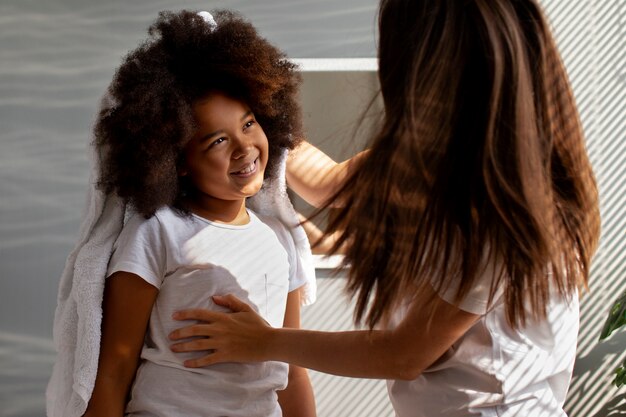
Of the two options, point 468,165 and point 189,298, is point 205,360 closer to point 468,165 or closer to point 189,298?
point 189,298

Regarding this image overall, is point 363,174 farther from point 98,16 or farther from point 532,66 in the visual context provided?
point 98,16

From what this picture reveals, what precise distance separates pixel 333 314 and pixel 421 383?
2.66 ft

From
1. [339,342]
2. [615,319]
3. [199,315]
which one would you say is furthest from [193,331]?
[615,319]

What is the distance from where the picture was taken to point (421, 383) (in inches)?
56.2

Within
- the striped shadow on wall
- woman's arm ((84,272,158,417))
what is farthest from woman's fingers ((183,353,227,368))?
the striped shadow on wall

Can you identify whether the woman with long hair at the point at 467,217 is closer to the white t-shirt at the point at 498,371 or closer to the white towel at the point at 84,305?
the white t-shirt at the point at 498,371

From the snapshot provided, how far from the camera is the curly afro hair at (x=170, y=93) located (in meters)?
1.50

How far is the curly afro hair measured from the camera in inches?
59.2

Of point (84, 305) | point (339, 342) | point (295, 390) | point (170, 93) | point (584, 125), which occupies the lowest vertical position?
point (295, 390)

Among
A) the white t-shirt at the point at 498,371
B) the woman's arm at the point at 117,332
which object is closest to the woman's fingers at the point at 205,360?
the woman's arm at the point at 117,332

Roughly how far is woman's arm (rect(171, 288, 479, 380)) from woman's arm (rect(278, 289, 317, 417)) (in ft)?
0.78

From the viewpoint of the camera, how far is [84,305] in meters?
1.48

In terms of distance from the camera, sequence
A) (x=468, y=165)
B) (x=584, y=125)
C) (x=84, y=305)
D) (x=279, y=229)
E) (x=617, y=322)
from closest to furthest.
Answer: (x=468, y=165) → (x=84, y=305) → (x=279, y=229) → (x=617, y=322) → (x=584, y=125)

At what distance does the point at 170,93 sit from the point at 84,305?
1.38 feet
